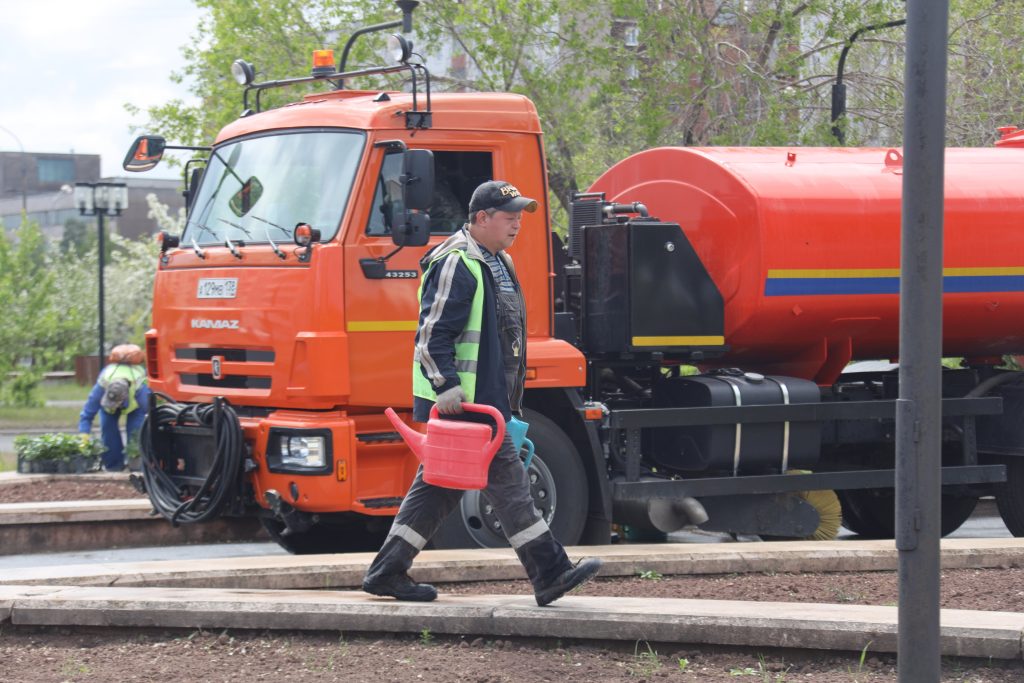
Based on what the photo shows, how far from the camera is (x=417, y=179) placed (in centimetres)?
800

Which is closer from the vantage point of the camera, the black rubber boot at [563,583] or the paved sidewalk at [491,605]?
the paved sidewalk at [491,605]

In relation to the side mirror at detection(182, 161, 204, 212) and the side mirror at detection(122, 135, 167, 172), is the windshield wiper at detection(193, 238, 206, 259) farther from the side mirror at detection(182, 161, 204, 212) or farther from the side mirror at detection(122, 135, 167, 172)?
the side mirror at detection(122, 135, 167, 172)

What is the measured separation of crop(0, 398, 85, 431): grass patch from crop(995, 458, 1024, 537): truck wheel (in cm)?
1915

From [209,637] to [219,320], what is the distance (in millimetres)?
Answer: 2980

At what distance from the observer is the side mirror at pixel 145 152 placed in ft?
31.2

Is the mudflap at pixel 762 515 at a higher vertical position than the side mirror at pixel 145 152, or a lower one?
lower

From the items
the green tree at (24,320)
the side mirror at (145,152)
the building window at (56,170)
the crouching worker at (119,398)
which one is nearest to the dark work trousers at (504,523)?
the side mirror at (145,152)

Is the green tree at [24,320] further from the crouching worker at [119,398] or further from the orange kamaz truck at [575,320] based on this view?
the orange kamaz truck at [575,320]

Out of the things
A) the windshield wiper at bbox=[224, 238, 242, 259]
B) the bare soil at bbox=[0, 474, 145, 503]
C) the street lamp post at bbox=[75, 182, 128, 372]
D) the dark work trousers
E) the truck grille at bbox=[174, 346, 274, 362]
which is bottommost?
the bare soil at bbox=[0, 474, 145, 503]

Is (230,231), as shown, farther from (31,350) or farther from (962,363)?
(31,350)

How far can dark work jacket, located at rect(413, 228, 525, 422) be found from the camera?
19.6ft

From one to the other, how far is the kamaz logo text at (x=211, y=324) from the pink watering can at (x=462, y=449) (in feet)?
9.48

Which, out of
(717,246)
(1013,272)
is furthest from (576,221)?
(1013,272)

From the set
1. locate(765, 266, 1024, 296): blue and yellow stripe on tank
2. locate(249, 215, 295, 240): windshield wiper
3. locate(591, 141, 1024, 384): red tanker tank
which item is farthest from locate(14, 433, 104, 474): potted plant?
locate(765, 266, 1024, 296): blue and yellow stripe on tank
